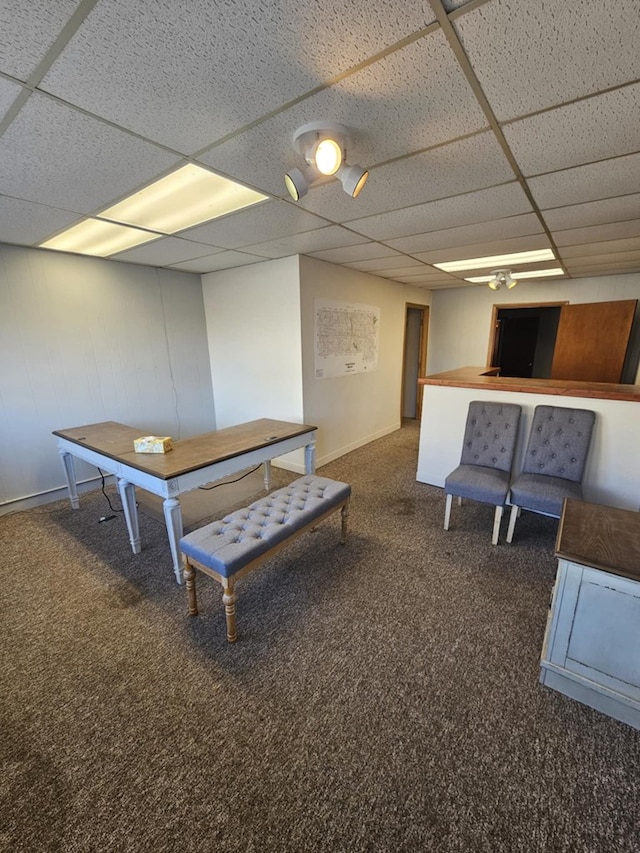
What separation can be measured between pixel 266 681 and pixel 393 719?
0.57 meters

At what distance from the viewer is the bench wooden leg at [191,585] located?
1846 mm

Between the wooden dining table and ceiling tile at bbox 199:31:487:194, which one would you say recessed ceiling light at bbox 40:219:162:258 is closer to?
ceiling tile at bbox 199:31:487:194

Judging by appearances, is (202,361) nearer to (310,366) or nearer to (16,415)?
(310,366)

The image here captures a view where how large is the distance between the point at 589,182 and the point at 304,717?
2893mm

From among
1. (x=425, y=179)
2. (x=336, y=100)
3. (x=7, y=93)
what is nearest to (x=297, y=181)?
(x=336, y=100)

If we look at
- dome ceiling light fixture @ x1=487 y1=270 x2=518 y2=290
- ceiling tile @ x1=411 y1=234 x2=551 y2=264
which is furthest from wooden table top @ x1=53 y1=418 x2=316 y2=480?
dome ceiling light fixture @ x1=487 y1=270 x2=518 y2=290

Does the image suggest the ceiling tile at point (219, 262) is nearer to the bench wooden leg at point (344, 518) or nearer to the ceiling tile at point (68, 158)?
the ceiling tile at point (68, 158)

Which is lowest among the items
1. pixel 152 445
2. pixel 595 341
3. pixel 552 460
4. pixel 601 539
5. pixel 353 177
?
pixel 552 460

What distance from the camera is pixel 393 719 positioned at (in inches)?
54.7

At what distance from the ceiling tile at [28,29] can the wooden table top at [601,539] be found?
227cm

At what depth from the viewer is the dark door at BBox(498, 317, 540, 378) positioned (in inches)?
284

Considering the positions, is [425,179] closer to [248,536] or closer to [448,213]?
[448,213]

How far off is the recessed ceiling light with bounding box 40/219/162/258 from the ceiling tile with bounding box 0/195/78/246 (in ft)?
0.33

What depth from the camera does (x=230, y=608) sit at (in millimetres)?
1701
